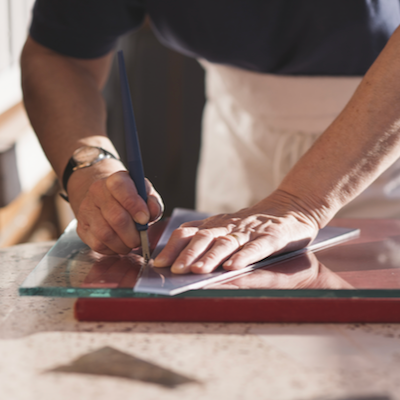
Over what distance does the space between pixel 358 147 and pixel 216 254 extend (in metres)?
0.27

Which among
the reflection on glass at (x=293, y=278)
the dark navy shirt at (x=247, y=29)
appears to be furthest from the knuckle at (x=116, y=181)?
the dark navy shirt at (x=247, y=29)

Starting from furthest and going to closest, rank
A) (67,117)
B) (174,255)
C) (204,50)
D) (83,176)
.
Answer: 1. (204,50)
2. (67,117)
3. (83,176)
4. (174,255)

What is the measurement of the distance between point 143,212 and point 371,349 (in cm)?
32

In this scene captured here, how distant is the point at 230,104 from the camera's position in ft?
4.01

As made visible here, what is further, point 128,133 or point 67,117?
point 67,117

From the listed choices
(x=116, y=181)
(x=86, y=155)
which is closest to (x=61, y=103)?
(x=86, y=155)

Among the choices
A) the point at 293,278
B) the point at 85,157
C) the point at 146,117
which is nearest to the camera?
the point at 293,278

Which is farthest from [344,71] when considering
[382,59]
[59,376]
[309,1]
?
[59,376]

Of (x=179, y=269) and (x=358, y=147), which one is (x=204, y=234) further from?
(x=358, y=147)

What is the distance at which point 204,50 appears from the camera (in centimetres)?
101

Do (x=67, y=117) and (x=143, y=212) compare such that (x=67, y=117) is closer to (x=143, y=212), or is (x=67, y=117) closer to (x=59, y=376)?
(x=143, y=212)

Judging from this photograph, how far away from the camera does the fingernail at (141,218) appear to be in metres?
0.63

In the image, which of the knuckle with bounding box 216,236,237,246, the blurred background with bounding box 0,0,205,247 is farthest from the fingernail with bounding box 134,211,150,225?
the blurred background with bounding box 0,0,205,247

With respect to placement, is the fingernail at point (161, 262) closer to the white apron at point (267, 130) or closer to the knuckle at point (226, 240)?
the knuckle at point (226, 240)
